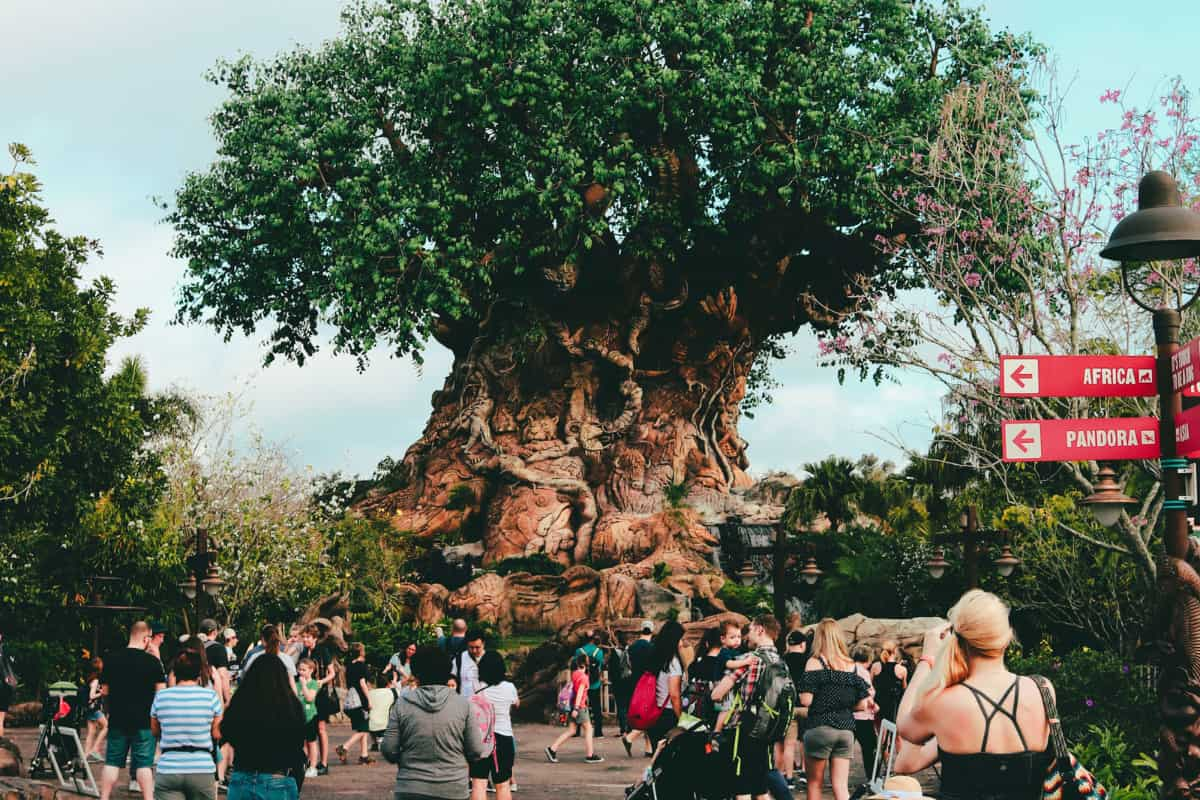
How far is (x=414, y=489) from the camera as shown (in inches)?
1478

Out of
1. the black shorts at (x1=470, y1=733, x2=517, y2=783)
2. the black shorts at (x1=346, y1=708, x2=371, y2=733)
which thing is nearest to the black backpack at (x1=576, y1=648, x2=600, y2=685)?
the black shorts at (x1=346, y1=708, x2=371, y2=733)

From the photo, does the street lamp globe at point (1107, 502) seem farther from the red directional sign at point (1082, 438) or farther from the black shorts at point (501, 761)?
the black shorts at point (501, 761)

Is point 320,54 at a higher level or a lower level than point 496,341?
higher

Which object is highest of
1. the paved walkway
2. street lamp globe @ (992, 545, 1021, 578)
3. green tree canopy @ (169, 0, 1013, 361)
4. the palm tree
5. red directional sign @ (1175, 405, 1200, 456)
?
→ green tree canopy @ (169, 0, 1013, 361)

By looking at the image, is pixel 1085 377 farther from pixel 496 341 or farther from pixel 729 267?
pixel 496 341

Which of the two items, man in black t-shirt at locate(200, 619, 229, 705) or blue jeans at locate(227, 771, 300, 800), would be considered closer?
blue jeans at locate(227, 771, 300, 800)

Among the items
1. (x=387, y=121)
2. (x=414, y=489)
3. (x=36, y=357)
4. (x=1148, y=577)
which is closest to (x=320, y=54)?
(x=387, y=121)

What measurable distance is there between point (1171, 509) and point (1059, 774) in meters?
4.20

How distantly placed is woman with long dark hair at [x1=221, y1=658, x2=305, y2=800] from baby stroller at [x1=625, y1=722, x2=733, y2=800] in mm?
3233

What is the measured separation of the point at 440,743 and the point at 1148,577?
11.1 m

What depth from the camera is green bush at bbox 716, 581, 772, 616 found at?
2988cm

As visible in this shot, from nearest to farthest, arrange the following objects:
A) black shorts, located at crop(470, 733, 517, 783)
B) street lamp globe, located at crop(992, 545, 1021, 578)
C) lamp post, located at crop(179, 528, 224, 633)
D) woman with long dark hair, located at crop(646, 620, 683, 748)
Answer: black shorts, located at crop(470, 733, 517, 783), woman with long dark hair, located at crop(646, 620, 683, 748), street lamp globe, located at crop(992, 545, 1021, 578), lamp post, located at crop(179, 528, 224, 633)

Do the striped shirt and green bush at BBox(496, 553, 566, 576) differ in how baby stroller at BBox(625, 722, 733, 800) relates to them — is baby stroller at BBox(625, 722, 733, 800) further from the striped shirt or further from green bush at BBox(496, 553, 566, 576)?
green bush at BBox(496, 553, 566, 576)

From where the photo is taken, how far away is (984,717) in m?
4.79
